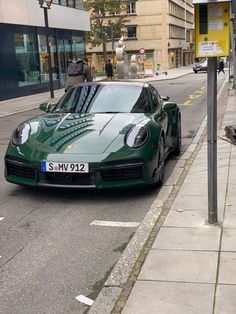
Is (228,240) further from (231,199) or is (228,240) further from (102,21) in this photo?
(102,21)

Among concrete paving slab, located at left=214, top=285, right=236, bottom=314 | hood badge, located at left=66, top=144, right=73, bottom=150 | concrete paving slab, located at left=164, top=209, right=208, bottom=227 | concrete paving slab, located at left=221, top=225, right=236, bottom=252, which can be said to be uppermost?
hood badge, located at left=66, top=144, right=73, bottom=150

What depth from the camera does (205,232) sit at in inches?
179

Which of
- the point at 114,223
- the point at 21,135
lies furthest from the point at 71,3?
the point at 114,223

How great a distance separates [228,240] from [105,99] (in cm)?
342

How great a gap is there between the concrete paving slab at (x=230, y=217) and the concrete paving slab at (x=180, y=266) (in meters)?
0.72

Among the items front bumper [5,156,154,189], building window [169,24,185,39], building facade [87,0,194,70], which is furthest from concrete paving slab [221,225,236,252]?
building window [169,24,185,39]

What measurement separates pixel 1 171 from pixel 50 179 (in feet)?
7.32

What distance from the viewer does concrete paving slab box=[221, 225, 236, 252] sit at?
414 centimetres

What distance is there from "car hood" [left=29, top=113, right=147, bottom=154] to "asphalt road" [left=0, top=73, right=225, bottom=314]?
647mm

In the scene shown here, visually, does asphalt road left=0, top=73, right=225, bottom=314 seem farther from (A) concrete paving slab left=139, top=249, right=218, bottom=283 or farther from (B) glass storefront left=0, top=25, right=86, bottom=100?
(B) glass storefront left=0, top=25, right=86, bottom=100

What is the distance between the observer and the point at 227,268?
3750mm

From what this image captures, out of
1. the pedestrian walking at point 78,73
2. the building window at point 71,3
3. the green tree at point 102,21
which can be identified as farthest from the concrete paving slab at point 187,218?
the green tree at point 102,21

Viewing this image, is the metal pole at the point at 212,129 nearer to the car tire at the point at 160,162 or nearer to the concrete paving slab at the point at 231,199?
the concrete paving slab at the point at 231,199

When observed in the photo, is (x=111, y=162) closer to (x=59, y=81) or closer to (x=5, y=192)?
(x=5, y=192)
